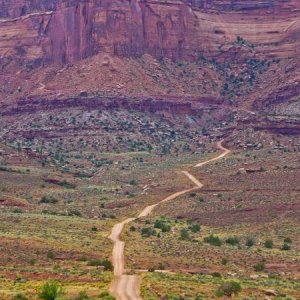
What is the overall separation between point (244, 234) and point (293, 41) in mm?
81776

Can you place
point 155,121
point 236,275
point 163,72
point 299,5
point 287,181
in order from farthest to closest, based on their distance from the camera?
point 299,5
point 163,72
point 155,121
point 287,181
point 236,275

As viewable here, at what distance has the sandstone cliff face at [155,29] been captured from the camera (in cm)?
13575

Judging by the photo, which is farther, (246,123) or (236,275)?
(246,123)

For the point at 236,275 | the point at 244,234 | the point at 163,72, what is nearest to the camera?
the point at 236,275

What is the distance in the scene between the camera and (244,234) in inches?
2349

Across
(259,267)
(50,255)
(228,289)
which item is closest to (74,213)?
(50,255)

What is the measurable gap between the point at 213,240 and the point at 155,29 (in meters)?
86.6

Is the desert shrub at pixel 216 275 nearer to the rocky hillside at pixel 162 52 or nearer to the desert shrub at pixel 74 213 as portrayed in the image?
the desert shrub at pixel 74 213

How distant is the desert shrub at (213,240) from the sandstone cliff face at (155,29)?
79203 millimetres

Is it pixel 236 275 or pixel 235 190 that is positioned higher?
pixel 236 275

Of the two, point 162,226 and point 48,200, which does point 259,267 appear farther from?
point 48,200

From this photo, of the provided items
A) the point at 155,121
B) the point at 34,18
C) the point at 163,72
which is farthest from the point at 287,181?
the point at 34,18

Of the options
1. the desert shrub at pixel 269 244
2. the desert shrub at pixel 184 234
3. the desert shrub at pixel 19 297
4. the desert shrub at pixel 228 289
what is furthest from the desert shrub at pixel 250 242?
the desert shrub at pixel 19 297

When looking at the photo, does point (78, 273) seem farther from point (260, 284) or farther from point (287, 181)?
point (287, 181)
